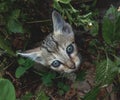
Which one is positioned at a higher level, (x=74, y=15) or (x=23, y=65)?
(x=74, y=15)

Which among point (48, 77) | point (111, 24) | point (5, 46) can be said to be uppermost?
point (111, 24)

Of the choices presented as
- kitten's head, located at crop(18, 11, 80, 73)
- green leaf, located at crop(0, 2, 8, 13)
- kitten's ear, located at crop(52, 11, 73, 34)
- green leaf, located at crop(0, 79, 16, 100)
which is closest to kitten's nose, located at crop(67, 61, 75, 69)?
kitten's head, located at crop(18, 11, 80, 73)

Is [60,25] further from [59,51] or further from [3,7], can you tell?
[3,7]

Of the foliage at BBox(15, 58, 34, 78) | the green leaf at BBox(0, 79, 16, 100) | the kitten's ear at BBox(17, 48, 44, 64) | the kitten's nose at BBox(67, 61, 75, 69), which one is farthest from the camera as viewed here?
the foliage at BBox(15, 58, 34, 78)

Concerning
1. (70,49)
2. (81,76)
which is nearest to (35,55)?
(70,49)

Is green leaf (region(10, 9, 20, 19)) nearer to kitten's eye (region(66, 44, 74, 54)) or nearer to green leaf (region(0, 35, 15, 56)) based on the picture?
green leaf (region(0, 35, 15, 56))

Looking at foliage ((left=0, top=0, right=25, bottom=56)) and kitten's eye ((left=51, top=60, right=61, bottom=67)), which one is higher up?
foliage ((left=0, top=0, right=25, bottom=56))

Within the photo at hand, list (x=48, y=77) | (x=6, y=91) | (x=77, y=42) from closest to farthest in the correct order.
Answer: (x=6, y=91), (x=48, y=77), (x=77, y=42)
